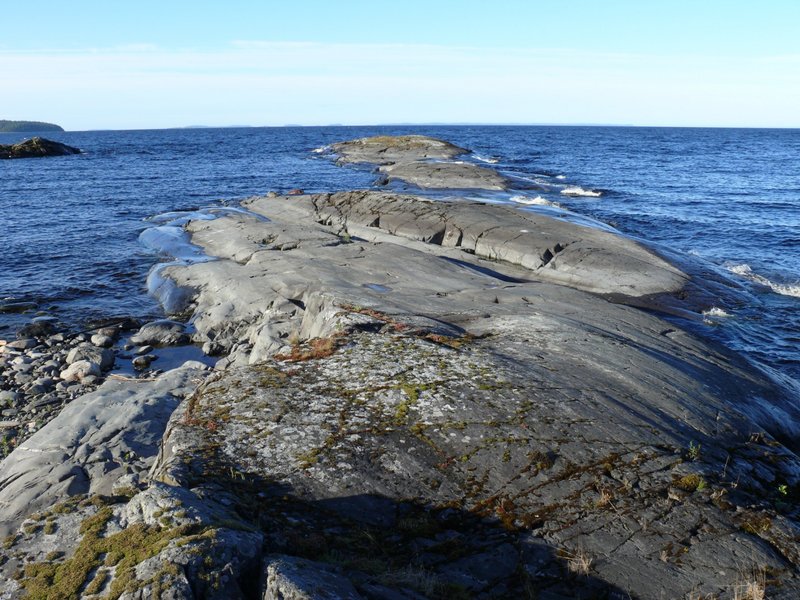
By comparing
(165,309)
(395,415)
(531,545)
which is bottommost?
(165,309)

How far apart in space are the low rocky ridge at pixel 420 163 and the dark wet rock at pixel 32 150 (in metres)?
57.7

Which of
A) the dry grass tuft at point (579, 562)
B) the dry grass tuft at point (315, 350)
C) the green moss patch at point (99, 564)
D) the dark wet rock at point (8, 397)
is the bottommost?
the dark wet rock at point (8, 397)

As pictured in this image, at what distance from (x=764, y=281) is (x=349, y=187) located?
A: 4067 cm

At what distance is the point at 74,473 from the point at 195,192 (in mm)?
52215

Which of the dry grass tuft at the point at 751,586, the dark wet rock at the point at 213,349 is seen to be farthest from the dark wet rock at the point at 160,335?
the dry grass tuft at the point at 751,586

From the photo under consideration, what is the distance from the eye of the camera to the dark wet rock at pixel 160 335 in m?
22.0

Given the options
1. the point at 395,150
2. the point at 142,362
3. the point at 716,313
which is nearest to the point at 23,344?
the point at 142,362

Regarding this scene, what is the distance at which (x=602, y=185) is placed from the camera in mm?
66688

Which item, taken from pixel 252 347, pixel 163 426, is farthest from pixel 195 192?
pixel 163 426

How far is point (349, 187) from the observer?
199ft

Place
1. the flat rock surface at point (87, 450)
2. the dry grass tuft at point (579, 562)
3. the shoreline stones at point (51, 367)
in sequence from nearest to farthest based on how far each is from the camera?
the dry grass tuft at point (579, 562) → the flat rock surface at point (87, 450) → the shoreline stones at point (51, 367)

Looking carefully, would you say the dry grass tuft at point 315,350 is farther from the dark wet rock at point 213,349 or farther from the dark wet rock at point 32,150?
the dark wet rock at point 32,150

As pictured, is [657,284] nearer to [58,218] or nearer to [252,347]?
[252,347]

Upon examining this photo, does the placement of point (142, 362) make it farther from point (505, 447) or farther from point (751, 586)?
point (751, 586)
